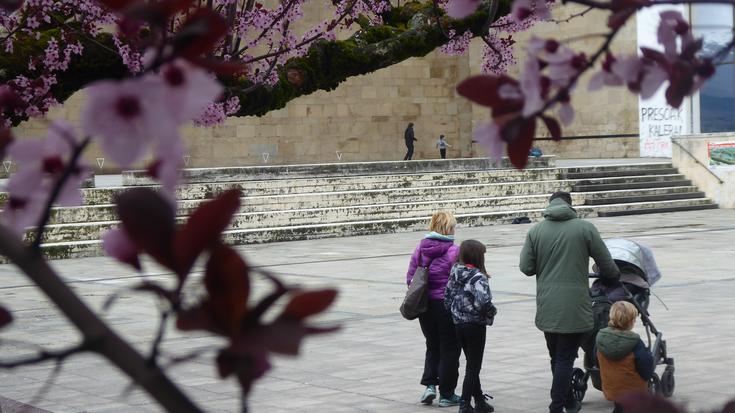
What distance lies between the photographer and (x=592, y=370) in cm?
757

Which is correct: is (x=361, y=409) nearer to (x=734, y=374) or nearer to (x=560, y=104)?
(x=734, y=374)

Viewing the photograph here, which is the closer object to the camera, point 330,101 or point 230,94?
point 230,94

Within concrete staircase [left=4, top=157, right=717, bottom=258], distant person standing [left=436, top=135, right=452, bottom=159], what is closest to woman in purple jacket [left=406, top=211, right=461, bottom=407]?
concrete staircase [left=4, top=157, right=717, bottom=258]

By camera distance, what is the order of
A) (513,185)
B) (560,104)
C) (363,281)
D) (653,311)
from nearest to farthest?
(560,104)
(653,311)
(363,281)
(513,185)

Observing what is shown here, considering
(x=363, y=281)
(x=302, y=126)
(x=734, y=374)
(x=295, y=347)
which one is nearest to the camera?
(x=295, y=347)

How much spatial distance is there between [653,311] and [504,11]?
17.5 ft

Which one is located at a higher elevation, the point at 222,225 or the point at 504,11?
the point at 504,11

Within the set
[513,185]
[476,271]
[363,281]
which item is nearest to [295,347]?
[476,271]

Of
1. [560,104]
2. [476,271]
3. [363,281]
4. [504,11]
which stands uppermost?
[504,11]

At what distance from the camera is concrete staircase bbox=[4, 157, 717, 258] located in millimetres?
22078

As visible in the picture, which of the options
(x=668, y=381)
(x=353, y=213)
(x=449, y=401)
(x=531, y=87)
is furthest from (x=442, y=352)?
(x=353, y=213)

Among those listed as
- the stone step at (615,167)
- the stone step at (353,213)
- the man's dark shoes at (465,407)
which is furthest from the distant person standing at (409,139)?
the man's dark shoes at (465,407)

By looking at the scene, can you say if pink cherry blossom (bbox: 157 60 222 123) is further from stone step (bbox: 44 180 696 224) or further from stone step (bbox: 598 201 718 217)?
stone step (bbox: 598 201 718 217)

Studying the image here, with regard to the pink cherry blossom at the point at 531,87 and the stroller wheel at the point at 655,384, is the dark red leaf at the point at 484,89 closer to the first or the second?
the pink cherry blossom at the point at 531,87
